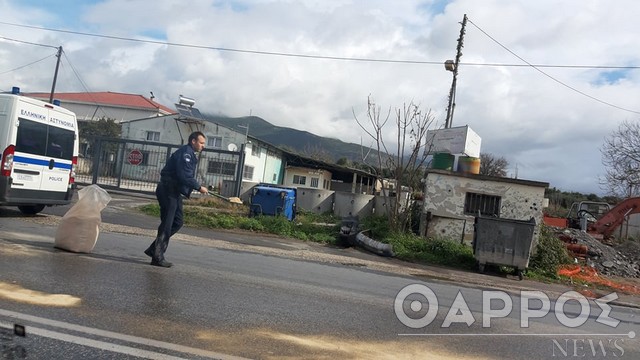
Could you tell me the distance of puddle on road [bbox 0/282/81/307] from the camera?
16.6 ft

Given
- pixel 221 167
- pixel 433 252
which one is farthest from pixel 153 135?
pixel 433 252

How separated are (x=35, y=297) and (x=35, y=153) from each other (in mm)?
6390

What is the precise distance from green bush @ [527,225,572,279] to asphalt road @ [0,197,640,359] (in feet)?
13.5

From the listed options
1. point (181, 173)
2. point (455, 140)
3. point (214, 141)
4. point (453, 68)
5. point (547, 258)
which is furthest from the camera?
point (214, 141)

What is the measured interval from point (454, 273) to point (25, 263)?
852 centimetres

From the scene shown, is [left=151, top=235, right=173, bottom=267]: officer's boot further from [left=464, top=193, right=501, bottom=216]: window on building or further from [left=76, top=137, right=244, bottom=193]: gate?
[left=76, top=137, right=244, bottom=193]: gate

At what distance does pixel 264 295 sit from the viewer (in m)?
6.38

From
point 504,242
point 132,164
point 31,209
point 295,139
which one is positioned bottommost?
point 31,209

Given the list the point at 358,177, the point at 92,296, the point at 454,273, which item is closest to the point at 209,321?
the point at 92,296

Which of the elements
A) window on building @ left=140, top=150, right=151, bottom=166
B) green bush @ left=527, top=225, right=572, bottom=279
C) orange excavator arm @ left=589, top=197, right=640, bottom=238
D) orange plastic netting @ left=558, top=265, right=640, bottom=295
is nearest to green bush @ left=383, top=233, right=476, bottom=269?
green bush @ left=527, top=225, right=572, bottom=279

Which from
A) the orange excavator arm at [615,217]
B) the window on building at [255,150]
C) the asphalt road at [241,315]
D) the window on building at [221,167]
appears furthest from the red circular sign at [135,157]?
the orange excavator arm at [615,217]

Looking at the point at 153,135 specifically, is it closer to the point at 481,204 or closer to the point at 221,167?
the point at 221,167

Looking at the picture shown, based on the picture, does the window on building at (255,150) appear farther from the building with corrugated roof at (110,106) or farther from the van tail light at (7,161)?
the building with corrugated roof at (110,106)

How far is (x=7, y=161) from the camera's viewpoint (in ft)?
32.9
